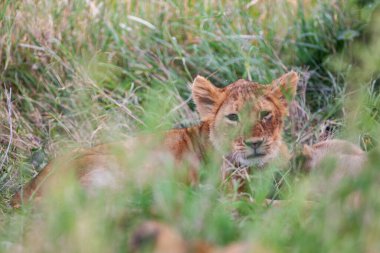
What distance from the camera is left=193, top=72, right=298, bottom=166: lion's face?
5.72 metres

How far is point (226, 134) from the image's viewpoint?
5.89 meters

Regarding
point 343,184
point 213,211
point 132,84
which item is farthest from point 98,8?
point 343,184

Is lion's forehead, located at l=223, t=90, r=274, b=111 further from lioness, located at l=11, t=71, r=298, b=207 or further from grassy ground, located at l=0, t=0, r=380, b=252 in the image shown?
grassy ground, located at l=0, t=0, r=380, b=252

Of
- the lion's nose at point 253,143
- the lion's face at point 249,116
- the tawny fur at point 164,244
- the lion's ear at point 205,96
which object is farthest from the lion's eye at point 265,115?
the tawny fur at point 164,244

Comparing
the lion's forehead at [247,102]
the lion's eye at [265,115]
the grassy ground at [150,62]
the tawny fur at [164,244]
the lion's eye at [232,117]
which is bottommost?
the grassy ground at [150,62]

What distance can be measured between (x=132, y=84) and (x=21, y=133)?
940mm

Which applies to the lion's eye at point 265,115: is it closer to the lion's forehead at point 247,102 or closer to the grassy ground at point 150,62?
the lion's forehead at point 247,102

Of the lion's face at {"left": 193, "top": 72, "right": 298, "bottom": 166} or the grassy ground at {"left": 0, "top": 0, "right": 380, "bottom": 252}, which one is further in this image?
the grassy ground at {"left": 0, "top": 0, "right": 380, "bottom": 252}

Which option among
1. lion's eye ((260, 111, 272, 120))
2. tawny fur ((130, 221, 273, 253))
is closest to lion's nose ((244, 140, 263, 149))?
lion's eye ((260, 111, 272, 120))

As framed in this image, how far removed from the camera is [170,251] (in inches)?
114

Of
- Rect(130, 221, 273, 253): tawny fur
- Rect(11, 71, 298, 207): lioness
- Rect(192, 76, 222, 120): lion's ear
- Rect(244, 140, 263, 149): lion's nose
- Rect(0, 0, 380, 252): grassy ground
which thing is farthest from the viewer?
Rect(0, 0, 380, 252): grassy ground

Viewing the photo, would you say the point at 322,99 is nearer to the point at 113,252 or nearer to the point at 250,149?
the point at 250,149

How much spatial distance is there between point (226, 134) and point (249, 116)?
0.37 meters

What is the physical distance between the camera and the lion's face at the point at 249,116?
572 cm
